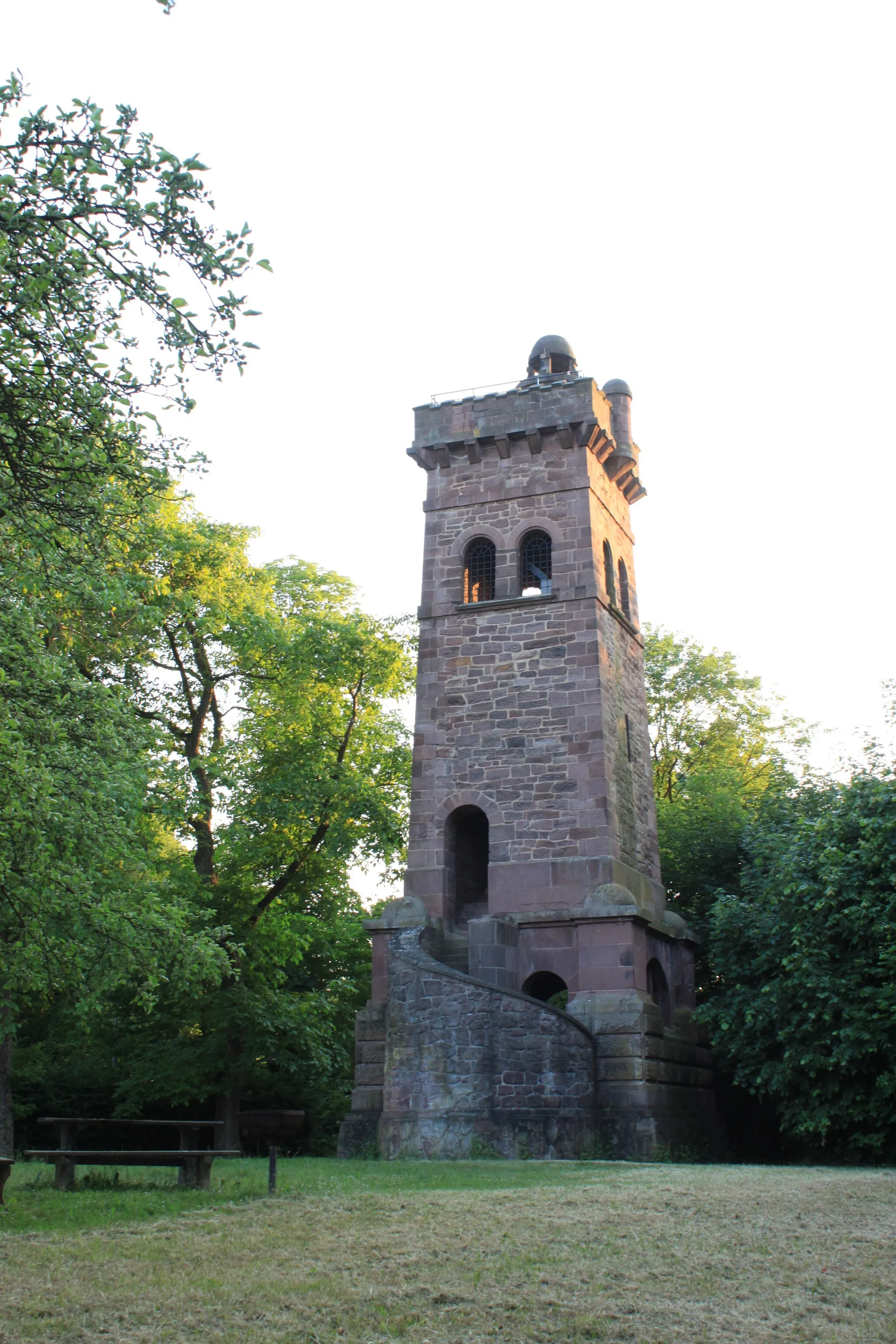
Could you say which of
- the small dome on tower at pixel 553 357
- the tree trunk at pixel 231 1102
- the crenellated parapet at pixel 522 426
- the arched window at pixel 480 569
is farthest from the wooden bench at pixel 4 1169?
the small dome on tower at pixel 553 357

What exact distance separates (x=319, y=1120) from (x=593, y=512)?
12030 mm

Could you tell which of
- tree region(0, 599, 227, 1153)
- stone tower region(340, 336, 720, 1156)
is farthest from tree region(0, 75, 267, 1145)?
stone tower region(340, 336, 720, 1156)

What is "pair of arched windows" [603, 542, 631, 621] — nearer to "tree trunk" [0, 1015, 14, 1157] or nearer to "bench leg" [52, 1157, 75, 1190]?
"tree trunk" [0, 1015, 14, 1157]

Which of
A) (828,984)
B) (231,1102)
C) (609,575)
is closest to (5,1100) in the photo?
(231,1102)

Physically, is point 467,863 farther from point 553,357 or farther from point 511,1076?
point 553,357

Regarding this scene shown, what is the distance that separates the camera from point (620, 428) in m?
22.3

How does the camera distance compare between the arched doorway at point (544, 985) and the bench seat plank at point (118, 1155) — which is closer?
the bench seat plank at point (118, 1155)

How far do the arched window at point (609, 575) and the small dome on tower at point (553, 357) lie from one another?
3622 millimetres

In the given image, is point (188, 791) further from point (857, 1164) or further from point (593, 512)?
point (857, 1164)

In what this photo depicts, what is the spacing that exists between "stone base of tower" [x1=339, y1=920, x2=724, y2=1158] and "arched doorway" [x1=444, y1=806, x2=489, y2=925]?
221 cm

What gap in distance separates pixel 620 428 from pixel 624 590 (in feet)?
10.0

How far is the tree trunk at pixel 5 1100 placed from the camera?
55.0 ft

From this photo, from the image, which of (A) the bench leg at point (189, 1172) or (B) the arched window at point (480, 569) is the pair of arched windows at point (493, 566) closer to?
(B) the arched window at point (480, 569)

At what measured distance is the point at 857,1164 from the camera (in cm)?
1544
